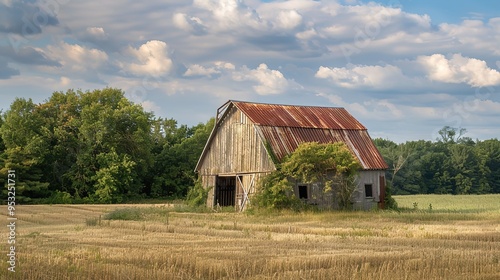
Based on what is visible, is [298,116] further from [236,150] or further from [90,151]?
[90,151]

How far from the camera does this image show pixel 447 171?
336 ft

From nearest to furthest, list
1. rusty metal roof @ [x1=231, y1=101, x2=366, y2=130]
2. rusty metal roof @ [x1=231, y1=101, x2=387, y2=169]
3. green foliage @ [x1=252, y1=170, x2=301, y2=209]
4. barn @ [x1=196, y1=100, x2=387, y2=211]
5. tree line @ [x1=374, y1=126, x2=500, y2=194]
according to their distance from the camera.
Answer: green foliage @ [x1=252, y1=170, x2=301, y2=209]
barn @ [x1=196, y1=100, x2=387, y2=211]
rusty metal roof @ [x1=231, y1=101, x2=387, y2=169]
rusty metal roof @ [x1=231, y1=101, x2=366, y2=130]
tree line @ [x1=374, y1=126, x2=500, y2=194]

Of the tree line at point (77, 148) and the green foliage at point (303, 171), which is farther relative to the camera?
the tree line at point (77, 148)

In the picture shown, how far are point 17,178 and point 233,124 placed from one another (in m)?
24.0

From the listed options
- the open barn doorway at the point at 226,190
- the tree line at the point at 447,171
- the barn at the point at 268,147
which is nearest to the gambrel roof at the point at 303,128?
the barn at the point at 268,147

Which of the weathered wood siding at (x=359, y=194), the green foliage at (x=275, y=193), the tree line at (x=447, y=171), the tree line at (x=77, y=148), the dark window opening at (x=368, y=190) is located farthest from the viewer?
the tree line at (x=447, y=171)

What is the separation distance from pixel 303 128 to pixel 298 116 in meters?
1.82

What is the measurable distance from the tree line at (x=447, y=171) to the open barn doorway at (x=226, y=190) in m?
53.5

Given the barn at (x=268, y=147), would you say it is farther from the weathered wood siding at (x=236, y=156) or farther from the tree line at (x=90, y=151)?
the tree line at (x=90, y=151)

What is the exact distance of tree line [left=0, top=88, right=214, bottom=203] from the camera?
6038cm

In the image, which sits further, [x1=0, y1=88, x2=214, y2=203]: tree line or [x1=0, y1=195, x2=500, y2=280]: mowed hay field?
[x1=0, y1=88, x2=214, y2=203]: tree line

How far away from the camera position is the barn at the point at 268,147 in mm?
42406

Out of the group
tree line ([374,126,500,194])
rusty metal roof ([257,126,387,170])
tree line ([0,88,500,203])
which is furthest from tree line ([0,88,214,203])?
tree line ([374,126,500,194])

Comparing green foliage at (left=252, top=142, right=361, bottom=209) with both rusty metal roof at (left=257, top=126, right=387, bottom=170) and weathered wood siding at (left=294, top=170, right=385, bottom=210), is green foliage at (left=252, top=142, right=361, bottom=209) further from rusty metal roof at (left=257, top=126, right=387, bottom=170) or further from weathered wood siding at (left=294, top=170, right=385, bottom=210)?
rusty metal roof at (left=257, top=126, right=387, bottom=170)
